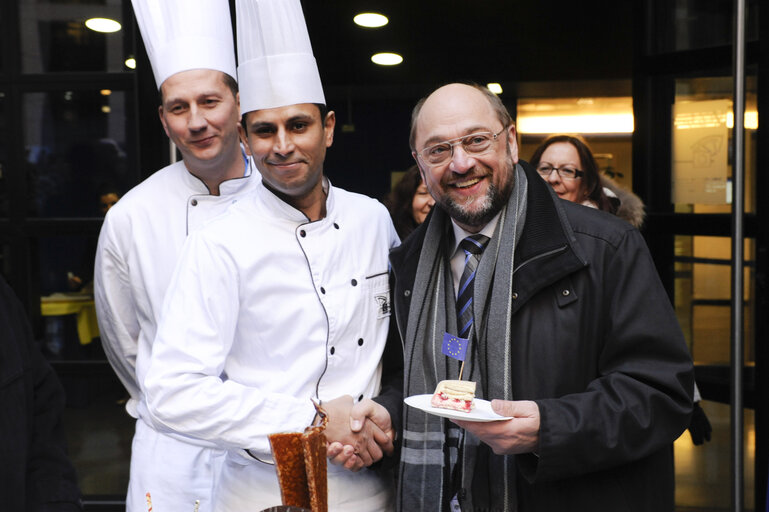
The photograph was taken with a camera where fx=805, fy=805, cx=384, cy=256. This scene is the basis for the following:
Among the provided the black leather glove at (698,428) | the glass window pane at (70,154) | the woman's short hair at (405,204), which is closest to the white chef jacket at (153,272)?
the glass window pane at (70,154)

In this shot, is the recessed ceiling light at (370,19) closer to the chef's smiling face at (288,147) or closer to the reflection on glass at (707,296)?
the reflection on glass at (707,296)

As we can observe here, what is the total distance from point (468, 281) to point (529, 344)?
0.23 m

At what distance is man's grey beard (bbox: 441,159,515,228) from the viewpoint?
181 cm

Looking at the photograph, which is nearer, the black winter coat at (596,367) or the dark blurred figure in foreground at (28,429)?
the dark blurred figure in foreground at (28,429)

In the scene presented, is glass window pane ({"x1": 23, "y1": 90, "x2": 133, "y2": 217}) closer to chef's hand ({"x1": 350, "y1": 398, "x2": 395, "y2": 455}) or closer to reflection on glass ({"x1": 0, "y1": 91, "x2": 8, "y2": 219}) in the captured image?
reflection on glass ({"x1": 0, "y1": 91, "x2": 8, "y2": 219})

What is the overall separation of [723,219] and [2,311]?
2.80 meters

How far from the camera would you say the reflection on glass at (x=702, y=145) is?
11.0ft

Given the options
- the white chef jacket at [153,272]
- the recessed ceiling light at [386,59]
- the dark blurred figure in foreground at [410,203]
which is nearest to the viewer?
the white chef jacket at [153,272]

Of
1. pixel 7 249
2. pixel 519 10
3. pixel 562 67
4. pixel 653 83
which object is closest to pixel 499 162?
pixel 653 83

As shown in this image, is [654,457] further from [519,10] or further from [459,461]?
[519,10]

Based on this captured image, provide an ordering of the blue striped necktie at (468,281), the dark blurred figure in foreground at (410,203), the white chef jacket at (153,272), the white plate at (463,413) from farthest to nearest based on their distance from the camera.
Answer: the dark blurred figure in foreground at (410,203) → the white chef jacket at (153,272) → the blue striped necktie at (468,281) → the white plate at (463,413)

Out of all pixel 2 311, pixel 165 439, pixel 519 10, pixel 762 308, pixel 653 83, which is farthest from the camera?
pixel 519 10

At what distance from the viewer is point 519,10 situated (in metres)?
4.87

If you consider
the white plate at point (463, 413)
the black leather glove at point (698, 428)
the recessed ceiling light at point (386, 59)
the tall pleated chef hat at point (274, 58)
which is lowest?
the black leather glove at point (698, 428)
